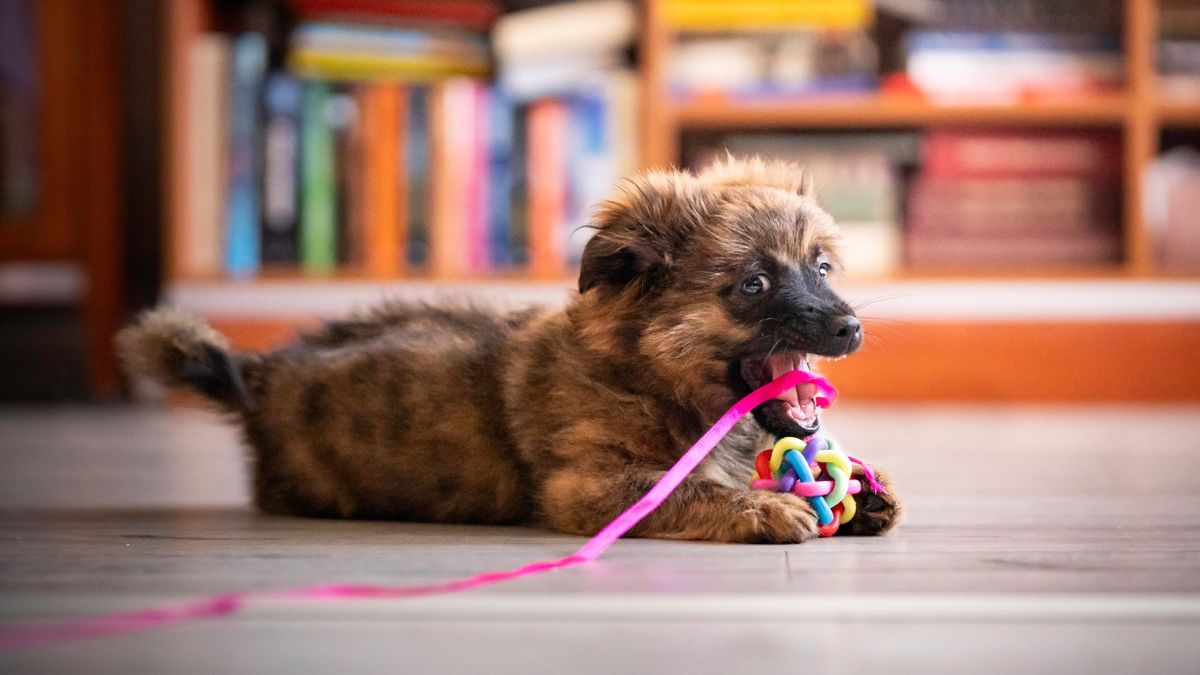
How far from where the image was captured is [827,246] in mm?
1513

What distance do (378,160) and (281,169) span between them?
0.28 metres

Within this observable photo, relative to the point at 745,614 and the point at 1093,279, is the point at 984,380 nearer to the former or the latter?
the point at 1093,279

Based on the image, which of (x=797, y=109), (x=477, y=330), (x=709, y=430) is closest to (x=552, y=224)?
(x=797, y=109)

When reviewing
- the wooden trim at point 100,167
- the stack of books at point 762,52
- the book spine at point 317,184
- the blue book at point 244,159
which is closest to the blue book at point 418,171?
the book spine at point 317,184

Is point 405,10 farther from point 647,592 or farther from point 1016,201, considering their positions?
point 647,592

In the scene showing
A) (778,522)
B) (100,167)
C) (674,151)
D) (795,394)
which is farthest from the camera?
(100,167)

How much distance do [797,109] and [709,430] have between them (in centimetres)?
224

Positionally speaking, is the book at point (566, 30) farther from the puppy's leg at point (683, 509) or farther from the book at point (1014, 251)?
the puppy's leg at point (683, 509)

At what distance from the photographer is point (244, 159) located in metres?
3.45

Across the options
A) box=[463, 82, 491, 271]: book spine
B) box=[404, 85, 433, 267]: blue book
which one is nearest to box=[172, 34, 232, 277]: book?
box=[404, 85, 433, 267]: blue book

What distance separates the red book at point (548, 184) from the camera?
347 cm

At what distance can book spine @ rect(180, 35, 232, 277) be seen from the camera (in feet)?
11.3

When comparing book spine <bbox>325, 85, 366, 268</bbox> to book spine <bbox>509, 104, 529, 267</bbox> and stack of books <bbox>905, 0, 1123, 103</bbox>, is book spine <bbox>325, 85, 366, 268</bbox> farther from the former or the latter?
stack of books <bbox>905, 0, 1123, 103</bbox>

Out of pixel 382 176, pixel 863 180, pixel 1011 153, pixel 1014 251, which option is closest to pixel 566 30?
pixel 382 176
